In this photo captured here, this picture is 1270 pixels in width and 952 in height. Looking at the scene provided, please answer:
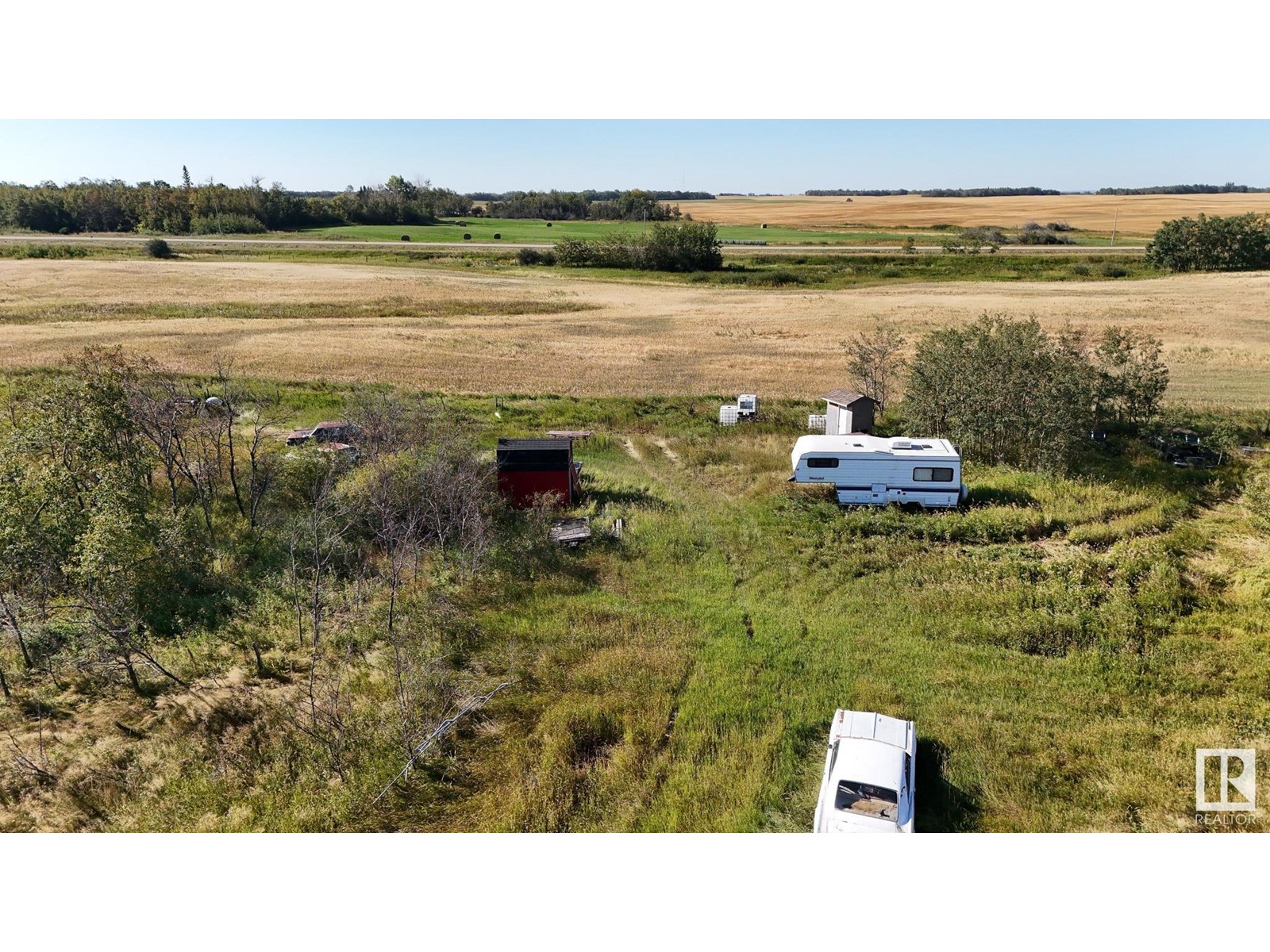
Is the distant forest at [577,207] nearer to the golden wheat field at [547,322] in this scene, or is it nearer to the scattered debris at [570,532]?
the golden wheat field at [547,322]

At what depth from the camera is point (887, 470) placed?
68.9 feet

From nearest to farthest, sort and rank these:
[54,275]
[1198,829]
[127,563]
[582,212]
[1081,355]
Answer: [1198,829]
[127,563]
[1081,355]
[54,275]
[582,212]

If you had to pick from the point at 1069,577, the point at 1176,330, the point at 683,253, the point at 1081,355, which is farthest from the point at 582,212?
the point at 1069,577

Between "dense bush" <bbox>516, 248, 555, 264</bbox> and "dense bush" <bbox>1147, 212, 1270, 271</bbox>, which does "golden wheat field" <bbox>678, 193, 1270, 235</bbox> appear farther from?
"dense bush" <bbox>516, 248, 555, 264</bbox>

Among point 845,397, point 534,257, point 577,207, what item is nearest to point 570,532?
point 845,397

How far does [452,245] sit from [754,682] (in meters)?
97.8

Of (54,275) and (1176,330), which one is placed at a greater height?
(54,275)

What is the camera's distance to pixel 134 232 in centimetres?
11456

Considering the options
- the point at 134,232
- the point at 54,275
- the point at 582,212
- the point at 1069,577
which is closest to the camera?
the point at 1069,577

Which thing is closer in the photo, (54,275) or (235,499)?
(235,499)

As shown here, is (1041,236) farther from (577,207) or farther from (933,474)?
(933,474)

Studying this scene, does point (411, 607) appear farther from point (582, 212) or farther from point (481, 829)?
point (582, 212)

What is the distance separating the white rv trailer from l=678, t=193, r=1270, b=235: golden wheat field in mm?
106595

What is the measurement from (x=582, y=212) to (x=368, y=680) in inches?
5838
